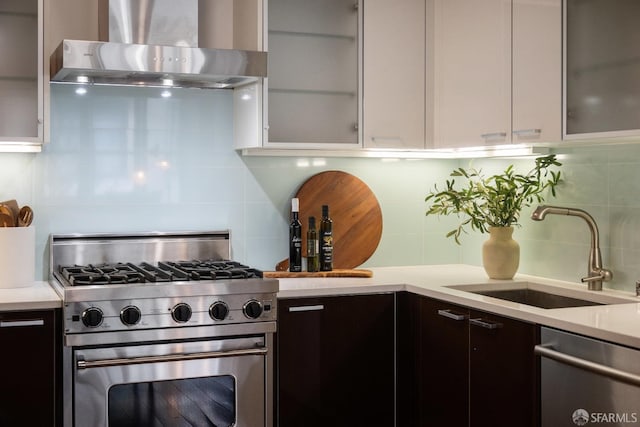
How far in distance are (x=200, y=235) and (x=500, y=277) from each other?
1326mm

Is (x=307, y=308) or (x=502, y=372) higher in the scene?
(x=307, y=308)

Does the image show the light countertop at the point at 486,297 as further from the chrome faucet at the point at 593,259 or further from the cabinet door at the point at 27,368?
the cabinet door at the point at 27,368

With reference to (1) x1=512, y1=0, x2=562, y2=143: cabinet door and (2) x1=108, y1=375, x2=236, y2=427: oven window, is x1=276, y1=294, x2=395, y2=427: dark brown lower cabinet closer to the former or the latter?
(2) x1=108, y1=375, x2=236, y2=427: oven window

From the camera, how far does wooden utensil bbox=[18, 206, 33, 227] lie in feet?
10.5

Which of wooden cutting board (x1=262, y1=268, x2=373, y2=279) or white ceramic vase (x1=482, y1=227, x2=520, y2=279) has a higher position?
white ceramic vase (x1=482, y1=227, x2=520, y2=279)

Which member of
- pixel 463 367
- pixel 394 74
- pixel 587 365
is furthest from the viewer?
pixel 394 74

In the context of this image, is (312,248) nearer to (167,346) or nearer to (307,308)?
(307,308)

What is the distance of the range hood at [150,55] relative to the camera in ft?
10.1

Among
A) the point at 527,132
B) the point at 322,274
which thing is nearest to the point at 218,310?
the point at 322,274

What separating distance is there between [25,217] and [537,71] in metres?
2.04

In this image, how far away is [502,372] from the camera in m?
2.73

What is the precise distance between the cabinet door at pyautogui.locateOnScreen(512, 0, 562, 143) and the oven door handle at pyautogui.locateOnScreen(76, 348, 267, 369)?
4.29 feet

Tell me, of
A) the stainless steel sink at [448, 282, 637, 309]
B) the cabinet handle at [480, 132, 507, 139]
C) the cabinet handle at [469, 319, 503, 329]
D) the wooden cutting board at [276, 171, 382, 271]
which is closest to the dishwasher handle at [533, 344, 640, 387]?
the cabinet handle at [469, 319, 503, 329]

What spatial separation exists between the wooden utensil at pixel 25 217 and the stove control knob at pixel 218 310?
0.82 m
